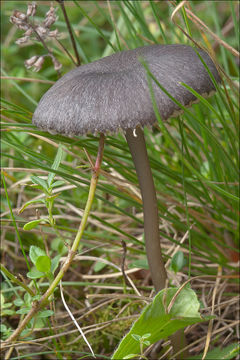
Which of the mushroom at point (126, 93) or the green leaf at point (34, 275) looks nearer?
the mushroom at point (126, 93)

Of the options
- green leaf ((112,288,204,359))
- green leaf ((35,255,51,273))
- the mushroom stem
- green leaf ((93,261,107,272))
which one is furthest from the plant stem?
green leaf ((93,261,107,272))

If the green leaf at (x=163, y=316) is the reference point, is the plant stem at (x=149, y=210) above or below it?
above

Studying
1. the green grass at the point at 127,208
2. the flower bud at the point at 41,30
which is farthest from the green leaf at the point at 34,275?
the flower bud at the point at 41,30

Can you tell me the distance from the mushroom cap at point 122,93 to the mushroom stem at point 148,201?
0.12 m

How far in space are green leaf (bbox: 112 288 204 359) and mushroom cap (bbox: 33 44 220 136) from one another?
331 millimetres

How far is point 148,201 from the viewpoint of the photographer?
37.5 inches

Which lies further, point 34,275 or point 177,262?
point 177,262

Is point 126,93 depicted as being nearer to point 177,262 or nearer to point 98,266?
point 177,262

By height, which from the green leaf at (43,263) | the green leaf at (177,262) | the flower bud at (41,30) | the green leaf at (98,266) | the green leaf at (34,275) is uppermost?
the flower bud at (41,30)

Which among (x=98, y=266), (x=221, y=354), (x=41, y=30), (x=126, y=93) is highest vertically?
(x=41, y=30)

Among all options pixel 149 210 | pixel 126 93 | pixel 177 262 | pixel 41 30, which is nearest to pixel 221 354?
pixel 177 262

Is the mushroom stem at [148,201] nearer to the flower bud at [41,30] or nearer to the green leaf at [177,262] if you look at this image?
the green leaf at [177,262]

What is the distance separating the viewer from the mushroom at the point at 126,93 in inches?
30.1

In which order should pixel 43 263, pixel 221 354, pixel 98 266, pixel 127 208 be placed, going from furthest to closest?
1. pixel 127 208
2. pixel 98 266
3. pixel 221 354
4. pixel 43 263
